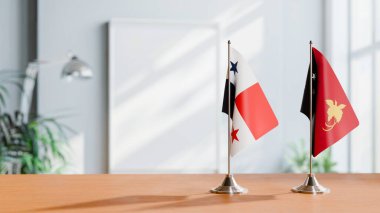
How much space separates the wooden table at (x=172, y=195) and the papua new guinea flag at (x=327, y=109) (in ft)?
0.51

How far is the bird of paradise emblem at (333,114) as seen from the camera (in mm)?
1677

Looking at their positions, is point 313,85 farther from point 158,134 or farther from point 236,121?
point 158,134

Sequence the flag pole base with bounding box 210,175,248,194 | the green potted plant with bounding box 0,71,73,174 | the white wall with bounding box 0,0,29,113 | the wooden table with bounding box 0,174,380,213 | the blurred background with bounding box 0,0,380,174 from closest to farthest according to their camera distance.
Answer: the wooden table with bounding box 0,174,380,213, the flag pole base with bounding box 210,175,248,194, the green potted plant with bounding box 0,71,73,174, the white wall with bounding box 0,0,29,113, the blurred background with bounding box 0,0,380,174

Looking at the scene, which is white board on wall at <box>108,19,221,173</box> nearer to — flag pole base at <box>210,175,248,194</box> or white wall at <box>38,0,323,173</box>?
white wall at <box>38,0,323,173</box>

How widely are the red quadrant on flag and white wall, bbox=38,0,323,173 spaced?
4258 millimetres

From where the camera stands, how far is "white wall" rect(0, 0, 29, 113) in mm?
5441

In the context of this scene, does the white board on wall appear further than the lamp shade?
Yes

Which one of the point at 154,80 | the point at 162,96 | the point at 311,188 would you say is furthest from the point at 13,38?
the point at 311,188

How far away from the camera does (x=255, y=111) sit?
1673 mm

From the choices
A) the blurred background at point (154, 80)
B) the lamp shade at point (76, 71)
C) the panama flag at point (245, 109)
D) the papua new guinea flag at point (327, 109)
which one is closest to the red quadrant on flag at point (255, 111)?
the panama flag at point (245, 109)

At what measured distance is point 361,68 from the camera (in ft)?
20.1

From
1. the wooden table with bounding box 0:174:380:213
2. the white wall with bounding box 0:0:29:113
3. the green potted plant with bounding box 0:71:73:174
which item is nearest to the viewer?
the wooden table with bounding box 0:174:380:213

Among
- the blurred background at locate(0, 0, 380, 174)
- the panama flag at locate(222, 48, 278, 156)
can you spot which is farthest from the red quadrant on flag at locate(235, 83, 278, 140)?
the blurred background at locate(0, 0, 380, 174)

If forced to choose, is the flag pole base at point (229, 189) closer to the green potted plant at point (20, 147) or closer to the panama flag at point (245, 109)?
the panama flag at point (245, 109)
